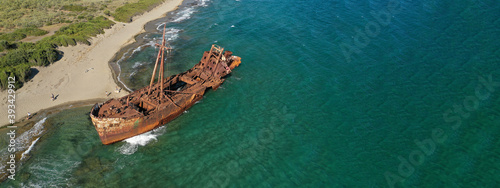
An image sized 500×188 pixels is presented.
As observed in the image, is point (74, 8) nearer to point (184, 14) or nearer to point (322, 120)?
point (184, 14)

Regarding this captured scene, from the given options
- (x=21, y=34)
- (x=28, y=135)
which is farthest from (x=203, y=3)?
(x=28, y=135)

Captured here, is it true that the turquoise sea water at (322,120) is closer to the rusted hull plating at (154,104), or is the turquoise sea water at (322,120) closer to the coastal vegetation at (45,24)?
the rusted hull plating at (154,104)

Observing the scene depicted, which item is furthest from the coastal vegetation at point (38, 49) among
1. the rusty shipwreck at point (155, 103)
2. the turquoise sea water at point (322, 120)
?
the rusty shipwreck at point (155, 103)

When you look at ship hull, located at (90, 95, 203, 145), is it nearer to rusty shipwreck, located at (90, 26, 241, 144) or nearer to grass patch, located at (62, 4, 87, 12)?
rusty shipwreck, located at (90, 26, 241, 144)

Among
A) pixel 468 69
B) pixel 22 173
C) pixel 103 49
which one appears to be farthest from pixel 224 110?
pixel 468 69

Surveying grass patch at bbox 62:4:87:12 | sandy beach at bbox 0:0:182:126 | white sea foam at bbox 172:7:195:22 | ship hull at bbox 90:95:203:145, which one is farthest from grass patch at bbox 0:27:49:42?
ship hull at bbox 90:95:203:145

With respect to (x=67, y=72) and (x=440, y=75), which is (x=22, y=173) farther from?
(x=440, y=75)
